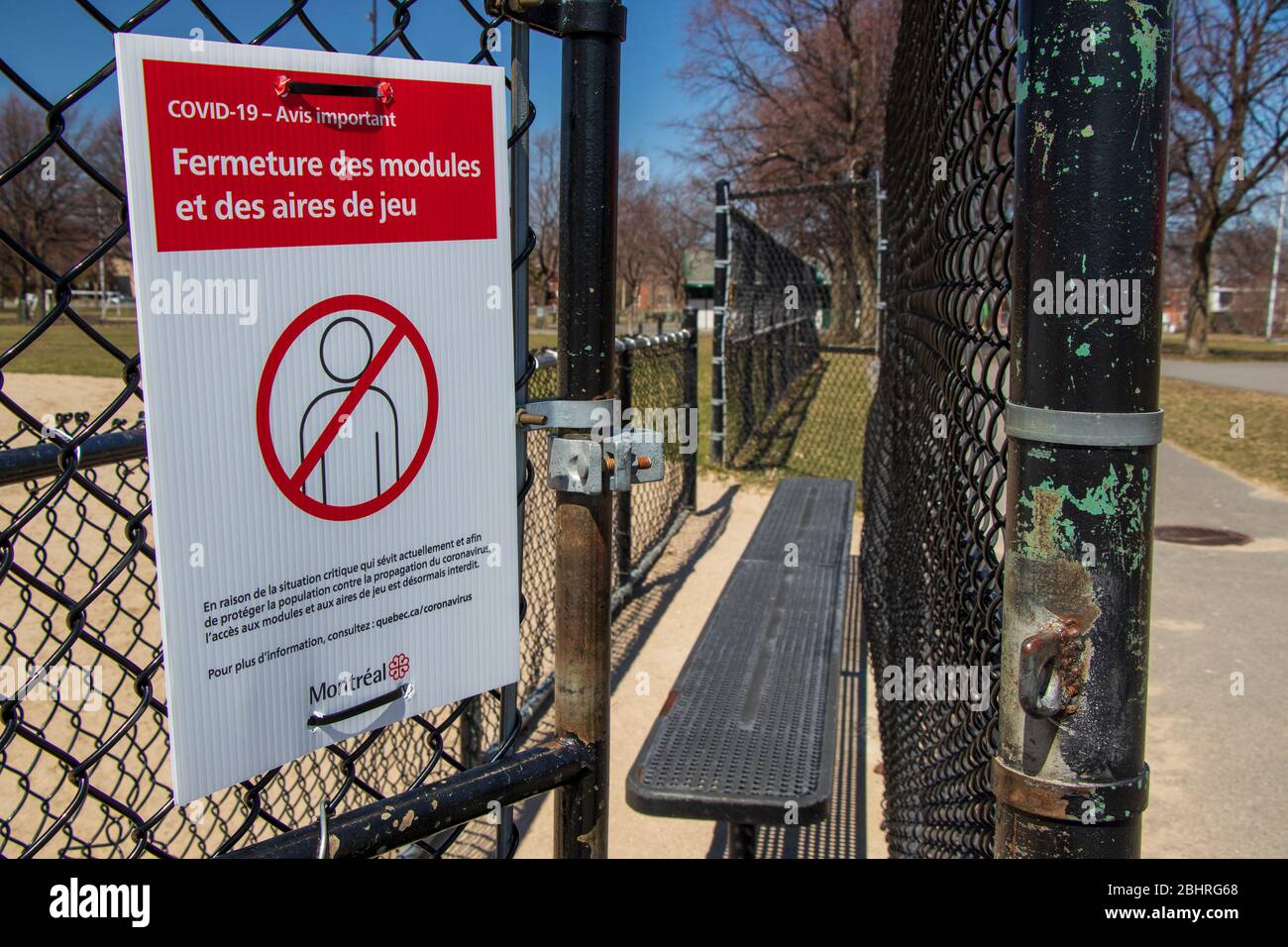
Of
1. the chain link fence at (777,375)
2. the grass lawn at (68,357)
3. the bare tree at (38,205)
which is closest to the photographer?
the chain link fence at (777,375)

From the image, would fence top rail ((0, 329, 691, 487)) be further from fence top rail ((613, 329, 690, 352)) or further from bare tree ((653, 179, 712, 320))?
bare tree ((653, 179, 712, 320))

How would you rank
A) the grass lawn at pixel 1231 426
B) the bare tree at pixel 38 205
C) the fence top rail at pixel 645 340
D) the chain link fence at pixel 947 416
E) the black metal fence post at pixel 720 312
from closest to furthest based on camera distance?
the chain link fence at pixel 947 416, the fence top rail at pixel 645 340, the black metal fence post at pixel 720 312, the grass lawn at pixel 1231 426, the bare tree at pixel 38 205

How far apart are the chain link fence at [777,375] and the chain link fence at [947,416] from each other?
214 inches

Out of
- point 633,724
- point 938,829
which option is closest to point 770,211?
point 633,724

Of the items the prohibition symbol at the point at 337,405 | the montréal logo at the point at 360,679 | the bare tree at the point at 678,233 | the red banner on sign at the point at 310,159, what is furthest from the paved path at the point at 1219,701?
the bare tree at the point at 678,233

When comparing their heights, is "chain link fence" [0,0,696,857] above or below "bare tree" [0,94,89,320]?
below

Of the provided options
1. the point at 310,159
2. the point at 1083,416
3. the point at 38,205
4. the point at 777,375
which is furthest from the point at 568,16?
the point at 38,205

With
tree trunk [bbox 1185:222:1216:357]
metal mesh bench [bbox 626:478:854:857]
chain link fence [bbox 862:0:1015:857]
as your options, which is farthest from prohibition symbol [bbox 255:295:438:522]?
tree trunk [bbox 1185:222:1216:357]

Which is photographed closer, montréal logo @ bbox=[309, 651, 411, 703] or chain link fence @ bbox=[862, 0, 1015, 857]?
montréal logo @ bbox=[309, 651, 411, 703]

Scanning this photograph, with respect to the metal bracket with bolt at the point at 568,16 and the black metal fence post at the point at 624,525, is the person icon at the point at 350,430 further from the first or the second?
the black metal fence post at the point at 624,525

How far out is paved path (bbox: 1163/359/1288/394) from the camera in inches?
865

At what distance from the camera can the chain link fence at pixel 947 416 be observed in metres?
1.75

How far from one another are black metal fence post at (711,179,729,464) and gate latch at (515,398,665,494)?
26.0 feet

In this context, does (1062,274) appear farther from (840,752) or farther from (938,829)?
(840,752)
